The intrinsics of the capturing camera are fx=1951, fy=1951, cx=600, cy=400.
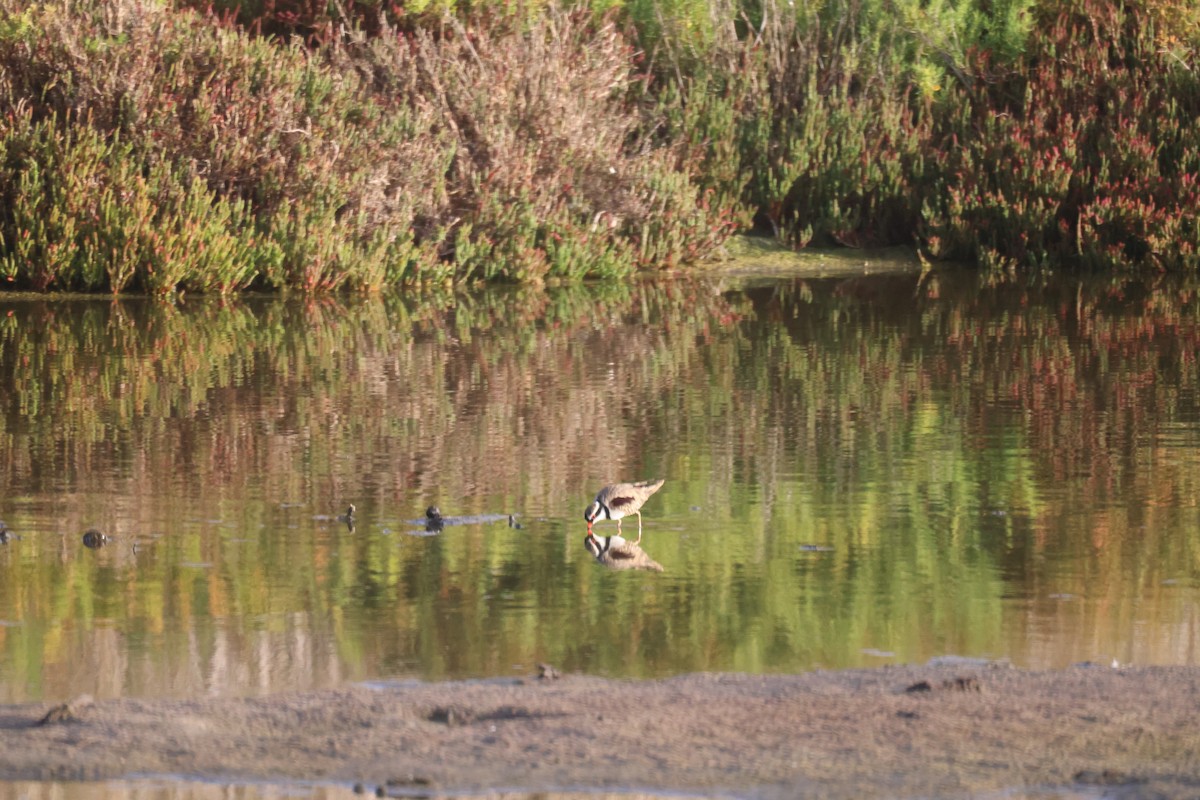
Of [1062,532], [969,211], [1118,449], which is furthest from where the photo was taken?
[969,211]

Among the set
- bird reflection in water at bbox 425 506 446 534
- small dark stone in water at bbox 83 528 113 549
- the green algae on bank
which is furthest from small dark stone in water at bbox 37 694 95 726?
the green algae on bank

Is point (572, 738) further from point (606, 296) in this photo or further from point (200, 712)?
point (606, 296)

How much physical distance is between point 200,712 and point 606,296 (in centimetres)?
1181

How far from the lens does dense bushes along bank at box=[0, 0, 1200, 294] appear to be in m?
16.0

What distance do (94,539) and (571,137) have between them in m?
11.3

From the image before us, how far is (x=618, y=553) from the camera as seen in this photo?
6812 mm

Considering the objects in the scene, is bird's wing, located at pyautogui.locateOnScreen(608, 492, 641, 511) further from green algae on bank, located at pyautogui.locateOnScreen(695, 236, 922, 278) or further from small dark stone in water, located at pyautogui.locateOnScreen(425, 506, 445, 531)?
green algae on bank, located at pyautogui.locateOnScreen(695, 236, 922, 278)

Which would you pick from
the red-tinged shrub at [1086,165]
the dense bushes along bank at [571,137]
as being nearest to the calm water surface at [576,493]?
the dense bushes along bank at [571,137]

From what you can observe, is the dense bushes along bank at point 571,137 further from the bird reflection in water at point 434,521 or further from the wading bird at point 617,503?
the wading bird at point 617,503

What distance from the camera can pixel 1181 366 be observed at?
38.6 ft

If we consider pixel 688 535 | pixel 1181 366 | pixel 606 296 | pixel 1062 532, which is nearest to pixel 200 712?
pixel 688 535

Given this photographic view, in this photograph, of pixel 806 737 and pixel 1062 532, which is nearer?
pixel 806 737

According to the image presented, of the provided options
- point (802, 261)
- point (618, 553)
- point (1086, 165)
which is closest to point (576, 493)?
point (618, 553)

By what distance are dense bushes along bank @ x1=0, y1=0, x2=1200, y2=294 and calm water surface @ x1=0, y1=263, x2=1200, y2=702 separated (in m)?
1.81
